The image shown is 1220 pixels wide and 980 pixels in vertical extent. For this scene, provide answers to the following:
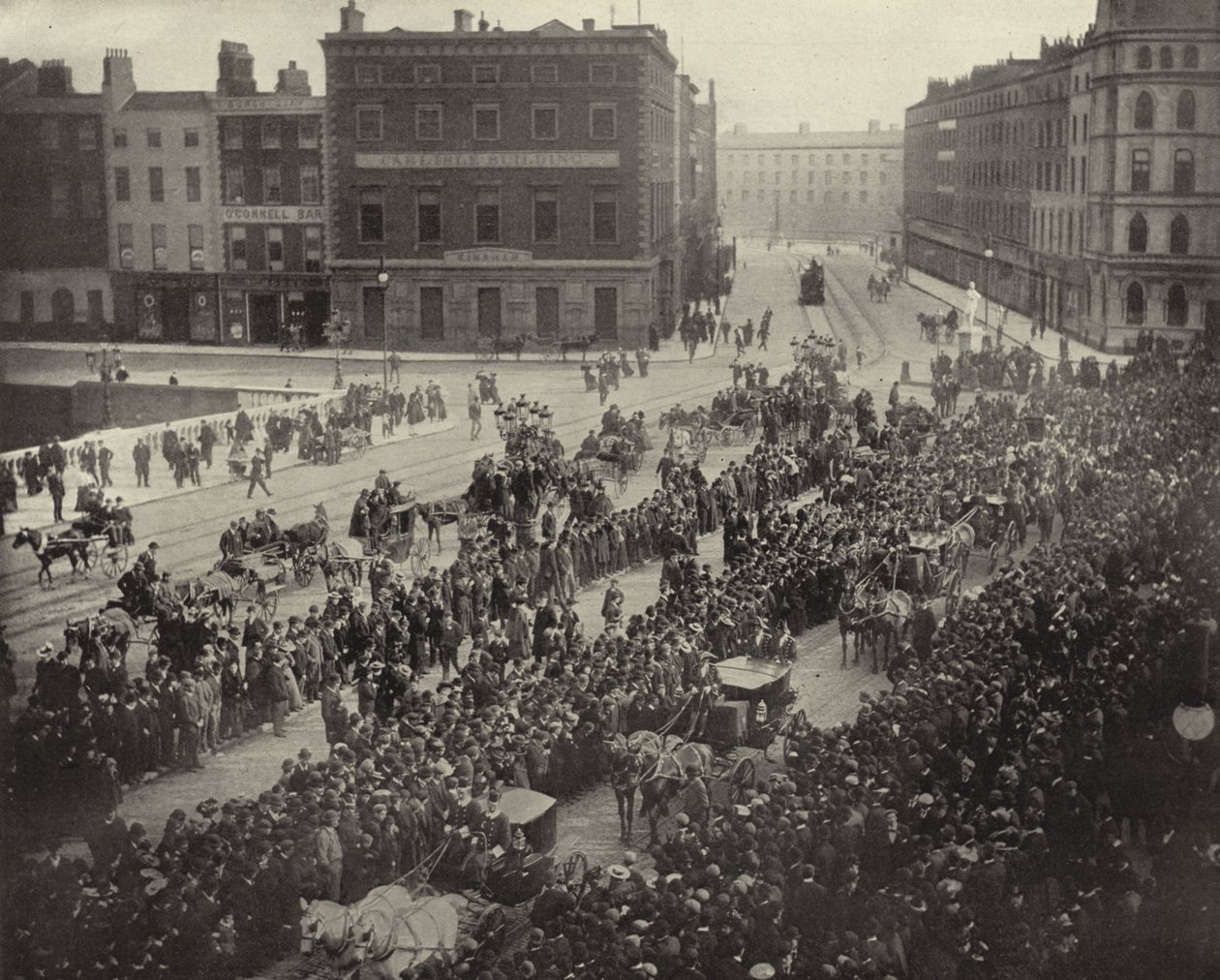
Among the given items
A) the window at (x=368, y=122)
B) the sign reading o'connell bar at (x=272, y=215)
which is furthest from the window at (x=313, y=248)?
the window at (x=368, y=122)

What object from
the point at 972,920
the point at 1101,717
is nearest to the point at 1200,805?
the point at 1101,717

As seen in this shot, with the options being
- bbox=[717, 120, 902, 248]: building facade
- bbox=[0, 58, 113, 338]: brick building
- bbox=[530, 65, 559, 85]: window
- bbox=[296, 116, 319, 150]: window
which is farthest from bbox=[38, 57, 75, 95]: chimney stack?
bbox=[717, 120, 902, 248]: building facade

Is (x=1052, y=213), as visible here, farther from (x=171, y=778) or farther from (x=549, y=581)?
(x=171, y=778)

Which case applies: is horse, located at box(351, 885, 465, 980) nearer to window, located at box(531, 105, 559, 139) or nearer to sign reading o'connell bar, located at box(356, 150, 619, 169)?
sign reading o'connell bar, located at box(356, 150, 619, 169)

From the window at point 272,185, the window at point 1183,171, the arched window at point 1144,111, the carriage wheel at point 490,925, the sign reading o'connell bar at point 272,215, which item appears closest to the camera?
the carriage wheel at point 490,925

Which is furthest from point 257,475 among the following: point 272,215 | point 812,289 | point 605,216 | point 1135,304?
point 812,289

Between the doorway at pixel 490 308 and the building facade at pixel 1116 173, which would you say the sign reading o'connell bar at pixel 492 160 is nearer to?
the doorway at pixel 490 308
